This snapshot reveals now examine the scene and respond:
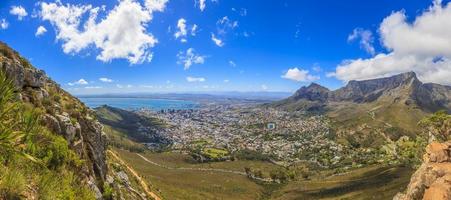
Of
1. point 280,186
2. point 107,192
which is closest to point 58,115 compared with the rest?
point 107,192

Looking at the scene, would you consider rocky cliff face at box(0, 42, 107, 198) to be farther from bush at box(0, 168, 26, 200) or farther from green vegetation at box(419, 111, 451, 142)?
green vegetation at box(419, 111, 451, 142)

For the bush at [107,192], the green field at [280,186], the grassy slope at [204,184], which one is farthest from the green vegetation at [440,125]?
the bush at [107,192]

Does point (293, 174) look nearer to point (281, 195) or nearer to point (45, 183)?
point (281, 195)

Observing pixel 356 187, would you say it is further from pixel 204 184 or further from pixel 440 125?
pixel 204 184

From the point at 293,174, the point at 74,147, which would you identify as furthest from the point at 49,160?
the point at 293,174

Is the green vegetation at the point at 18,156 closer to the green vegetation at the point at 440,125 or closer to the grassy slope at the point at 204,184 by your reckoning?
the green vegetation at the point at 440,125
